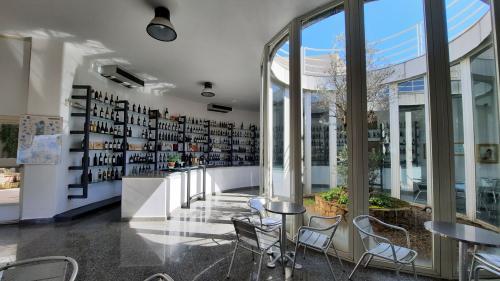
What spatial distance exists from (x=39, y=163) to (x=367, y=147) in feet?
17.6

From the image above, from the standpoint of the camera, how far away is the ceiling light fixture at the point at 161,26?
3143 mm

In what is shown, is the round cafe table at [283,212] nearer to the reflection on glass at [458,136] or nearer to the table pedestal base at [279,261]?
the table pedestal base at [279,261]

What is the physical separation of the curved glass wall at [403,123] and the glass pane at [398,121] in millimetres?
11

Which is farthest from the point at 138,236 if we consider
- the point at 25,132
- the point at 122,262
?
the point at 25,132

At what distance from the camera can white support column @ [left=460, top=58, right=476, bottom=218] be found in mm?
2535

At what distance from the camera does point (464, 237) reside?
1854mm

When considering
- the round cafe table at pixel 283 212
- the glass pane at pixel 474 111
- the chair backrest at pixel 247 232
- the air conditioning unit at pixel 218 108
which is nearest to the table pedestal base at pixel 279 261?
the round cafe table at pixel 283 212

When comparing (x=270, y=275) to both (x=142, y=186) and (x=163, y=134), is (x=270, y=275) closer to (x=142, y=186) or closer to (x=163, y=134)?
(x=142, y=186)

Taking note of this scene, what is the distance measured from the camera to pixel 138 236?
371 centimetres

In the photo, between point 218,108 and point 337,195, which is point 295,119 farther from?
point 218,108

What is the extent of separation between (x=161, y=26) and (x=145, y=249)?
9.90ft

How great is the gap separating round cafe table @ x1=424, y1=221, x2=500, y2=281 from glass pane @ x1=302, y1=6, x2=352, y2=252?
3.37 ft

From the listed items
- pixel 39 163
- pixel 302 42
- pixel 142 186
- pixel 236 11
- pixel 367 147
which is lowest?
pixel 142 186

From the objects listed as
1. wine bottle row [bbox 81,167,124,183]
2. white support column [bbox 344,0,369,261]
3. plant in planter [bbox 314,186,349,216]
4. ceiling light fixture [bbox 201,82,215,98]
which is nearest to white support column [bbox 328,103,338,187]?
plant in planter [bbox 314,186,349,216]
